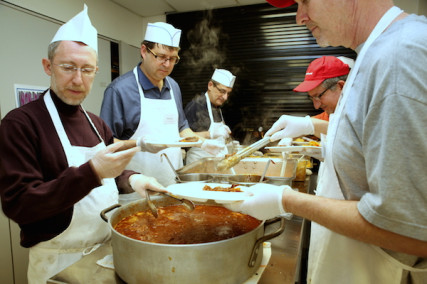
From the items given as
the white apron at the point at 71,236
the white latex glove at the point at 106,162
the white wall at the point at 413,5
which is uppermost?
the white wall at the point at 413,5

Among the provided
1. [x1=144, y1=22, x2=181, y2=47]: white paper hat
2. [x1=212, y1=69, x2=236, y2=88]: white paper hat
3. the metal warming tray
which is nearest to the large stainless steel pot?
the metal warming tray

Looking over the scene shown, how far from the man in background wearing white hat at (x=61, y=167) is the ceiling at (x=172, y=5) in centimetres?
352

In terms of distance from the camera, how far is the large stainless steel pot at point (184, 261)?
0.95 metres

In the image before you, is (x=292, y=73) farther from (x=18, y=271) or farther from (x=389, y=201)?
(x=18, y=271)

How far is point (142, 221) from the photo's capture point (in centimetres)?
148

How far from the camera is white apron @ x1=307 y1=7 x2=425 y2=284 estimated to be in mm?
983

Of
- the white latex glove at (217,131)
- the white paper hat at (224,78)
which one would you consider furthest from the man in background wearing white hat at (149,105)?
the white paper hat at (224,78)

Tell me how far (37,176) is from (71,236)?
380mm

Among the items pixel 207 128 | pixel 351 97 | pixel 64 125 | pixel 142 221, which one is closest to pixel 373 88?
pixel 351 97

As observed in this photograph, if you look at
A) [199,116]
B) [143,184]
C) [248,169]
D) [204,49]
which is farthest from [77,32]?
[204,49]

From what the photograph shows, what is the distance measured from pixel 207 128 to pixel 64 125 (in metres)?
2.60

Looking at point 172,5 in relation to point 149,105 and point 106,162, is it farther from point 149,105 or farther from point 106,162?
point 106,162

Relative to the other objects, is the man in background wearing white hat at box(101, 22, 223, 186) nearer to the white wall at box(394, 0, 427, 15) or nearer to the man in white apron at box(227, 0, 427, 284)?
the man in white apron at box(227, 0, 427, 284)

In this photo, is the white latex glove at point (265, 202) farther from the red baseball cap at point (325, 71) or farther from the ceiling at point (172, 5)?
the ceiling at point (172, 5)
